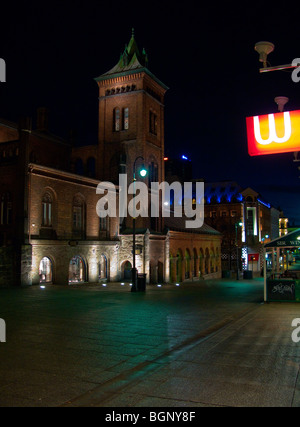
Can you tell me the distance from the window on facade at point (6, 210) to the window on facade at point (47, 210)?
238 centimetres

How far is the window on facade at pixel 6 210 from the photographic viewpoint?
89.3 feet

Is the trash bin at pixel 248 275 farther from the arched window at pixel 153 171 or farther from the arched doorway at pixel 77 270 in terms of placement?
the arched doorway at pixel 77 270

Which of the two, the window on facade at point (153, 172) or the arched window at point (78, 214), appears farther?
the window on facade at point (153, 172)

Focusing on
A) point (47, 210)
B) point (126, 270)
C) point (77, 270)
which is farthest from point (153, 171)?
point (47, 210)

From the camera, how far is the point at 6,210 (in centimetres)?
2734

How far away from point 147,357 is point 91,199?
2556 centimetres

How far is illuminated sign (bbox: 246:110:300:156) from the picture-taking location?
922 centimetres

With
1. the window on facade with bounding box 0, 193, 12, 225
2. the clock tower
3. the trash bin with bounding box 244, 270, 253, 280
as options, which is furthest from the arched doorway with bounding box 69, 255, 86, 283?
the trash bin with bounding box 244, 270, 253, 280

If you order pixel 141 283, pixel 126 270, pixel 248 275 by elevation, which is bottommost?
pixel 248 275

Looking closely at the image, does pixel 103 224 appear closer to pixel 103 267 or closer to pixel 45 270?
pixel 103 267

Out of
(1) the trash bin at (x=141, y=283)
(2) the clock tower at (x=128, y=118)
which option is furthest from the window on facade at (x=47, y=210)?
(2) the clock tower at (x=128, y=118)

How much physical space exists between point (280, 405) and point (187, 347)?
422 cm

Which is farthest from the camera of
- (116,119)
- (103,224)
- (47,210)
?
(116,119)
